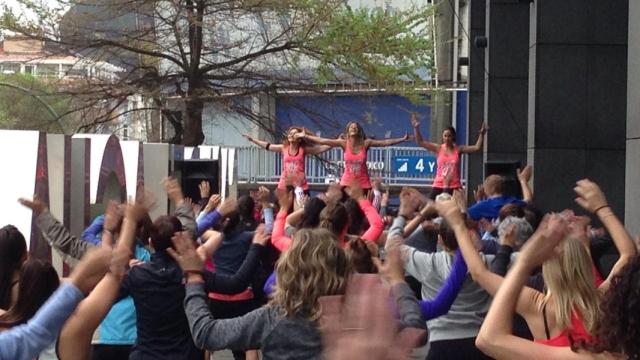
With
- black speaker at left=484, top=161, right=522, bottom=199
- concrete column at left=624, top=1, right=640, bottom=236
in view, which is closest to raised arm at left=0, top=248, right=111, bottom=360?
concrete column at left=624, top=1, right=640, bottom=236

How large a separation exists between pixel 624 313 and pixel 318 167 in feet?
106

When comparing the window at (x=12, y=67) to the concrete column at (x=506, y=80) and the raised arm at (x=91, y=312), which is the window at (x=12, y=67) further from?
the raised arm at (x=91, y=312)

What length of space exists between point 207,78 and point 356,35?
3.76 m

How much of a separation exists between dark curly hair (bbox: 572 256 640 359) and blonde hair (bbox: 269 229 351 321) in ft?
4.75

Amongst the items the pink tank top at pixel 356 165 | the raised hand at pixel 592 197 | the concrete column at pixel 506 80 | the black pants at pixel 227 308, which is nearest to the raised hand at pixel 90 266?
the raised hand at pixel 592 197

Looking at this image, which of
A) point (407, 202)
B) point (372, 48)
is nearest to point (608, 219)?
point (407, 202)

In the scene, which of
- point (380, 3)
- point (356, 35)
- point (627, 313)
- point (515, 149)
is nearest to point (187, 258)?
point (627, 313)

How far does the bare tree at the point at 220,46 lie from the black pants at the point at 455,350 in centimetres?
2193

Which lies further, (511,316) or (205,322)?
(205,322)

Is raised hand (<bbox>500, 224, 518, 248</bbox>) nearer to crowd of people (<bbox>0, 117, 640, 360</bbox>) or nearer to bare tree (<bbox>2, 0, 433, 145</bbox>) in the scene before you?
crowd of people (<bbox>0, 117, 640, 360</bbox>)

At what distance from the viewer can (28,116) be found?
36.2 m

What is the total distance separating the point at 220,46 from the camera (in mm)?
30516

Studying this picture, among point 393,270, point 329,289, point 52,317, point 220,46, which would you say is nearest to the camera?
point 52,317

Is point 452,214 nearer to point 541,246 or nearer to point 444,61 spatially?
point 541,246
